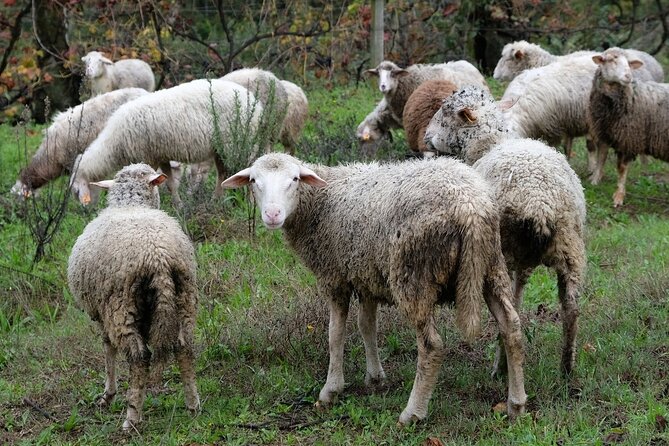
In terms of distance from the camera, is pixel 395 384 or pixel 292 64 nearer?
pixel 395 384

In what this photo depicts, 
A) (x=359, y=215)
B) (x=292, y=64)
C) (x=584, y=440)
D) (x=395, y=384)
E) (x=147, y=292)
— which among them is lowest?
(x=292, y=64)

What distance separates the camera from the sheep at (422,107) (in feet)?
27.8

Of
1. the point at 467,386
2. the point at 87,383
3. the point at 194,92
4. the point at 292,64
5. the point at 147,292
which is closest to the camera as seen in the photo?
the point at 147,292

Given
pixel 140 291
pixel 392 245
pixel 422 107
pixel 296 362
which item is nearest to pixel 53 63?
pixel 422 107

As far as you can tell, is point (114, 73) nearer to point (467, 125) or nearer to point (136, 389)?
point (467, 125)

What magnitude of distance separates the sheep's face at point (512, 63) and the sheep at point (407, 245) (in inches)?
273

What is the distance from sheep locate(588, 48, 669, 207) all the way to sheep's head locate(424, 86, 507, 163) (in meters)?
→ 3.54

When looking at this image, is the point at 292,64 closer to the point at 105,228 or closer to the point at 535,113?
the point at 535,113

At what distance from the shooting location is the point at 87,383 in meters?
5.36

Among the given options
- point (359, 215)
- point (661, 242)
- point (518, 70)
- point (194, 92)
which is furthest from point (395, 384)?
point (518, 70)

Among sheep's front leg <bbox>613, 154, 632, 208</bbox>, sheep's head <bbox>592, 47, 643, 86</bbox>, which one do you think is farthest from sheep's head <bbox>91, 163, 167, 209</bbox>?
sheep's front leg <bbox>613, 154, 632, 208</bbox>

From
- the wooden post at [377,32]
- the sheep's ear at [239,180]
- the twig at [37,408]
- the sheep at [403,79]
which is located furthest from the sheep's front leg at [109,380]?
the wooden post at [377,32]

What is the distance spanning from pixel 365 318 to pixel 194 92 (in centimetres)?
432

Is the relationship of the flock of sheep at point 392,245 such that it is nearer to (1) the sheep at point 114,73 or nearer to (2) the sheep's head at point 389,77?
(2) the sheep's head at point 389,77
